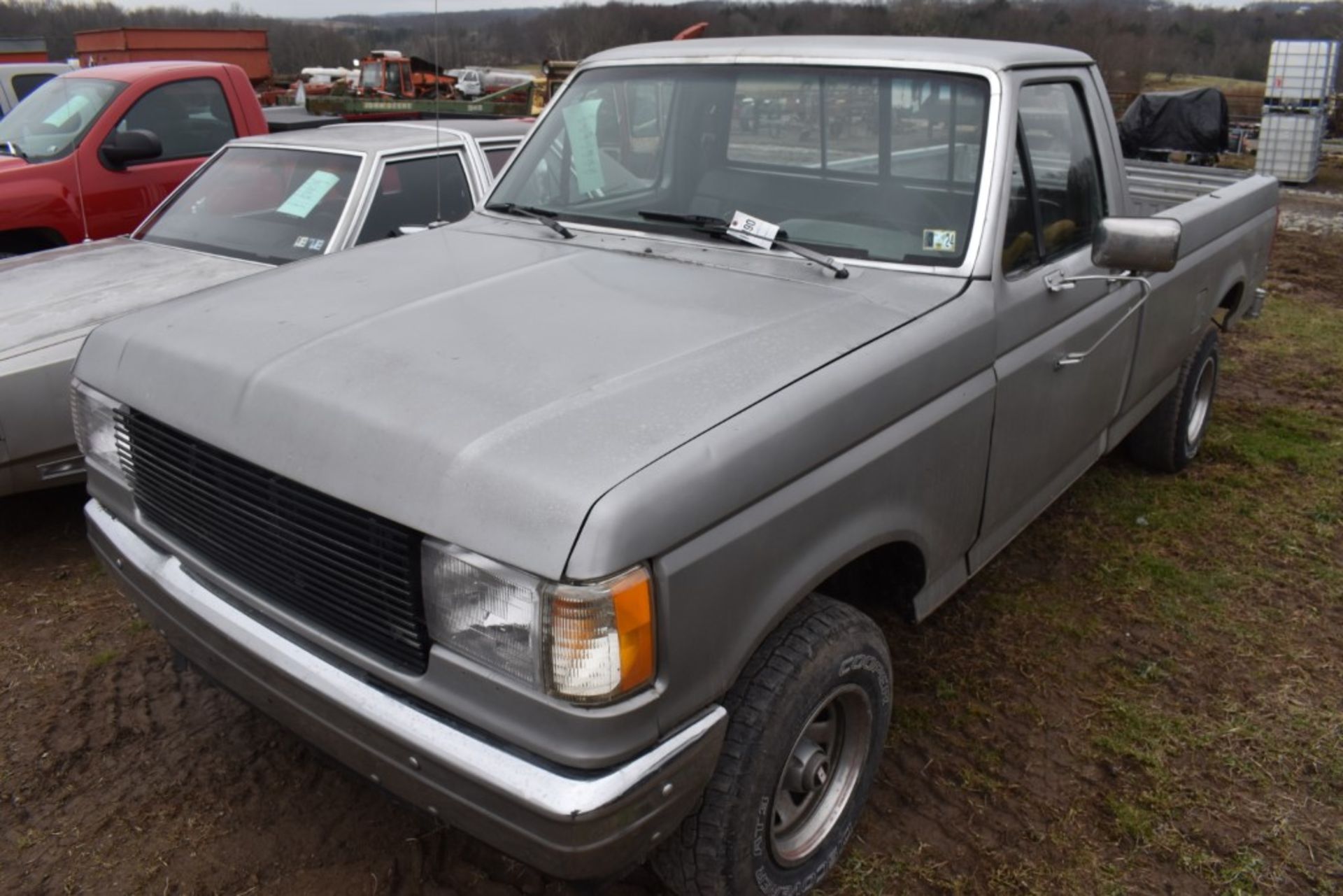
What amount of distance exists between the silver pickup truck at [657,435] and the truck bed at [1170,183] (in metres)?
1.13

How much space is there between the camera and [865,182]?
304 centimetres

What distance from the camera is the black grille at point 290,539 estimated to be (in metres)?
1.99

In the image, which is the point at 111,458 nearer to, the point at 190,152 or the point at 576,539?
the point at 576,539

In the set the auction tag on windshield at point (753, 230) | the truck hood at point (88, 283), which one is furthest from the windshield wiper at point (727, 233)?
the truck hood at point (88, 283)

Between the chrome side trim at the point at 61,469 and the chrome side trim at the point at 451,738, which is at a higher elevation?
the chrome side trim at the point at 451,738

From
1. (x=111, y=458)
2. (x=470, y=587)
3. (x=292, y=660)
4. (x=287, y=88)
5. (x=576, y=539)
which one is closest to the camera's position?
(x=576, y=539)

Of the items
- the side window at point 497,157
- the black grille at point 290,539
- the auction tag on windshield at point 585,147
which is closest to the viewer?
the black grille at point 290,539

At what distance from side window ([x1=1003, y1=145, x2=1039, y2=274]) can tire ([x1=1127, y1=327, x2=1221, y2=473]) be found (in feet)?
6.50

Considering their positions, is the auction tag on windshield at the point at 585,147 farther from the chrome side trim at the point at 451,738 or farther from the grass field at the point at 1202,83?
the grass field at the point at 1202,83

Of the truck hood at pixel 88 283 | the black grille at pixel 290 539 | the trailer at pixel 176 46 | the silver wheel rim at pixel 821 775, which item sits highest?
the trailer at pixel 176 46

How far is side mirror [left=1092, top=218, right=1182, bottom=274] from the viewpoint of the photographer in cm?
279

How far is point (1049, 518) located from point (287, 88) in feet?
101

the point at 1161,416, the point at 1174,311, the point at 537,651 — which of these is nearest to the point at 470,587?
the point at 537,651

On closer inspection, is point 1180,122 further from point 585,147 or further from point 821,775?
point 821,775
